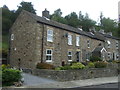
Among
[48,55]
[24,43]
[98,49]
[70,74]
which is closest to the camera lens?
[70,74]

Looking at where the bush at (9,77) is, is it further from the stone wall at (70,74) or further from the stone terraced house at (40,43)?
the stone terraced house at (40,43)

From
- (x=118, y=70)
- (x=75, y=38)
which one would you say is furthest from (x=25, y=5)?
(x=118, y=70)

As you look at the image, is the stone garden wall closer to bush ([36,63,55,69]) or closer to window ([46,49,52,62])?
bush ([36,63,55,69])

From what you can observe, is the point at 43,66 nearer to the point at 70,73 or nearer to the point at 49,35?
the point at 70,73

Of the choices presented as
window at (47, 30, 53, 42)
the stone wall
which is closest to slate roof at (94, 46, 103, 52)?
the stone wall

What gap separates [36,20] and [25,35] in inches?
108

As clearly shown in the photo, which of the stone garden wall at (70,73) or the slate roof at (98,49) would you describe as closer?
the stone garden wall at (70,73)

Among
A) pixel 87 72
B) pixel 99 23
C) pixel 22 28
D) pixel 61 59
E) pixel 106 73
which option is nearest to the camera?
pixel 87 72

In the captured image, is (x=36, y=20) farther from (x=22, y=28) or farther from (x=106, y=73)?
(x=106, y=73)

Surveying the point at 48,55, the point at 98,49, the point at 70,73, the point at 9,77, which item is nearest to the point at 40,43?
the point at 48,55

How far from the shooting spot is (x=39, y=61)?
22.9 m

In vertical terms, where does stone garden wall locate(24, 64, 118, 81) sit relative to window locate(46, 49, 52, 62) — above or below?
below

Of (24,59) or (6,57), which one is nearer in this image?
(24,59)

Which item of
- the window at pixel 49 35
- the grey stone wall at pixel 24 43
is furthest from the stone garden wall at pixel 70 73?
the window at pixel 49 35
